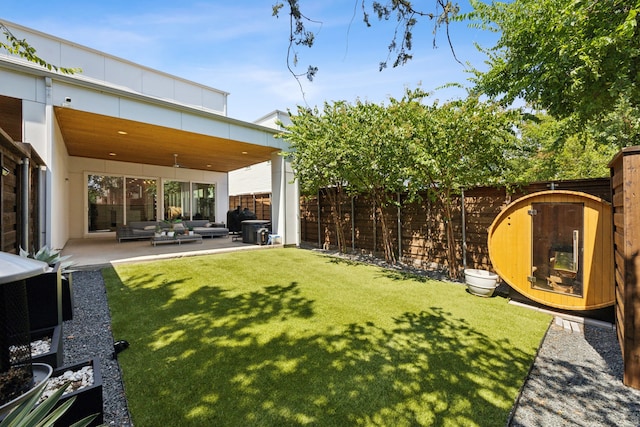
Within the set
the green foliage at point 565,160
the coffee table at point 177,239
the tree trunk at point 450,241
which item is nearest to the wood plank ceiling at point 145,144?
the coffee table at point 177,239

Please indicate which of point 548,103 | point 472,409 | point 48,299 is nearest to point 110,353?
point 48,299

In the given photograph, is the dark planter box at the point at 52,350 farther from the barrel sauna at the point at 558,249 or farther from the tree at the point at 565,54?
the tree at the point at 565,54

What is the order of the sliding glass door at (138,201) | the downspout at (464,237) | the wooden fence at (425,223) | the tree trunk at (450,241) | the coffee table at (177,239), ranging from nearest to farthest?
the wooden fence at (425,223), the tree trunk at (450,241), the downspout at (464,237), the coffee table at (177,239), the sliding glass door at (138,201)

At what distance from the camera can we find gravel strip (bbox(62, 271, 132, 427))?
2051 mm

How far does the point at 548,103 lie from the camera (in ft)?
22.3

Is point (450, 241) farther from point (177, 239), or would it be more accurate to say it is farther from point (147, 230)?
point (147, 230)

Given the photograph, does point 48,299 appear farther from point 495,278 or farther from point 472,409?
point 495,278

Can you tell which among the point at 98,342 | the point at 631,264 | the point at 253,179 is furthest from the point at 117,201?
the point at 631,264

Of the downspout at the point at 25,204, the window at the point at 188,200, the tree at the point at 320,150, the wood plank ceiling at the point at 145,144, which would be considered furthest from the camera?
the window at the point at 188,200

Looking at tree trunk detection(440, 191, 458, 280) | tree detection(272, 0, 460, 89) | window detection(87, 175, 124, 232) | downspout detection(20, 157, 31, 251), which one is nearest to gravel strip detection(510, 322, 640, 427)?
tree trunk detection(440, 191, 458, 280)

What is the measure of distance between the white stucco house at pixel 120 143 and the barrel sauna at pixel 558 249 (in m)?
6.63

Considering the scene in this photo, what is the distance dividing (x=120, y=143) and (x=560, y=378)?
36.3 feet

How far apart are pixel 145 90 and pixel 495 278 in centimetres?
1398

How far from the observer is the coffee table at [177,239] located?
9.34 meters
